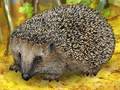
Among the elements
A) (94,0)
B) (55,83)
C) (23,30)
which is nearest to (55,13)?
(23,30)

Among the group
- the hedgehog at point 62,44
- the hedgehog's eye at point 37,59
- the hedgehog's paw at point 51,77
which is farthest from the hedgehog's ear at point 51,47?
the hedgehog's paw at point 51,77

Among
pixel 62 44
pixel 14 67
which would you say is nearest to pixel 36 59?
pixel 62 44

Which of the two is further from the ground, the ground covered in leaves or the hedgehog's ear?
the hedgehog's ear

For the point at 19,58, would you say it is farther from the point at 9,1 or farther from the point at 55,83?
the point at 9,1

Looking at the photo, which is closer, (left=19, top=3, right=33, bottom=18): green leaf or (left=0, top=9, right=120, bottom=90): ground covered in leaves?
(left=0, top=9, right=120, bottom=90): ground covered in leaves

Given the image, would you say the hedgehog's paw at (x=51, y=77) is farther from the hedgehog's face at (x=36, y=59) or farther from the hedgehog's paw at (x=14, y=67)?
the hedgehog's paw at (x=14, y=67)

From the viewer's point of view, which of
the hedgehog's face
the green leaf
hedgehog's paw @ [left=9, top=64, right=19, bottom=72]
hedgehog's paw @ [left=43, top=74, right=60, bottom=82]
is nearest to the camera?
the hedgehog's face

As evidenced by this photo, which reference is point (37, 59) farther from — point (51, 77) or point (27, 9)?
point (27, 9)

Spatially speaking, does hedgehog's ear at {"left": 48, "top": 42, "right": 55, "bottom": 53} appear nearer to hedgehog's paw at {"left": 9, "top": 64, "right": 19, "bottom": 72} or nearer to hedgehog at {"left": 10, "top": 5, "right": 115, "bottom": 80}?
hedgehog at {"left": 10, "top": 5, "right": 115, "bottom": 80}

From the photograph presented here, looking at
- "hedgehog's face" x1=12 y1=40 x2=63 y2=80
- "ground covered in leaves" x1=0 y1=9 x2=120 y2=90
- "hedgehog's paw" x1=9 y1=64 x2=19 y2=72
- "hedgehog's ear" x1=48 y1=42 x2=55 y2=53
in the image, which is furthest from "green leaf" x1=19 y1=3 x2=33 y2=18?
"hedgehog's ear" x1=48 y1=42 x2=55 y2=53
